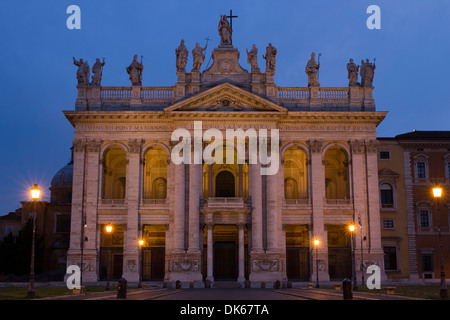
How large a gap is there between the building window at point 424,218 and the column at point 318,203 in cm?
1186

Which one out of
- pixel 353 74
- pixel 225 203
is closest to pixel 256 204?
pixel 225 203

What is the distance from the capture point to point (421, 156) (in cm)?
6031

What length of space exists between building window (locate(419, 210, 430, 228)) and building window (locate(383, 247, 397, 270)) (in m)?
4.20

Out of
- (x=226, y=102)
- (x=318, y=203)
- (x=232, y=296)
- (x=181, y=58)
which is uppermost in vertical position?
(x=181, y=58)

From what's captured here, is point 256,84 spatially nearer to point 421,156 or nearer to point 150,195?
point 150,195

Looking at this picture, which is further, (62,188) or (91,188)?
(62,188)

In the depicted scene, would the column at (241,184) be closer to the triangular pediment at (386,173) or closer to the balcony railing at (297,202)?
the balcony railing at (297,202)

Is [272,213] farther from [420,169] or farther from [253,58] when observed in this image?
[420,169]

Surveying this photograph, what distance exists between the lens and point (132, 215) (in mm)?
54500

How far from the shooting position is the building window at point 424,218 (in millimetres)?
59487

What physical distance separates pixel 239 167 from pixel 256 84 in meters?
8.58

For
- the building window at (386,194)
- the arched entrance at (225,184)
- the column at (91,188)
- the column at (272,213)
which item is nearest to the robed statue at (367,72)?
the building window at (386,194)

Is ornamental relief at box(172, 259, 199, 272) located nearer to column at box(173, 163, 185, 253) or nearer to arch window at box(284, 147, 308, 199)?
column at box(173, 163, 185, 253)

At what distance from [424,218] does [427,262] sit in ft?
14.9
